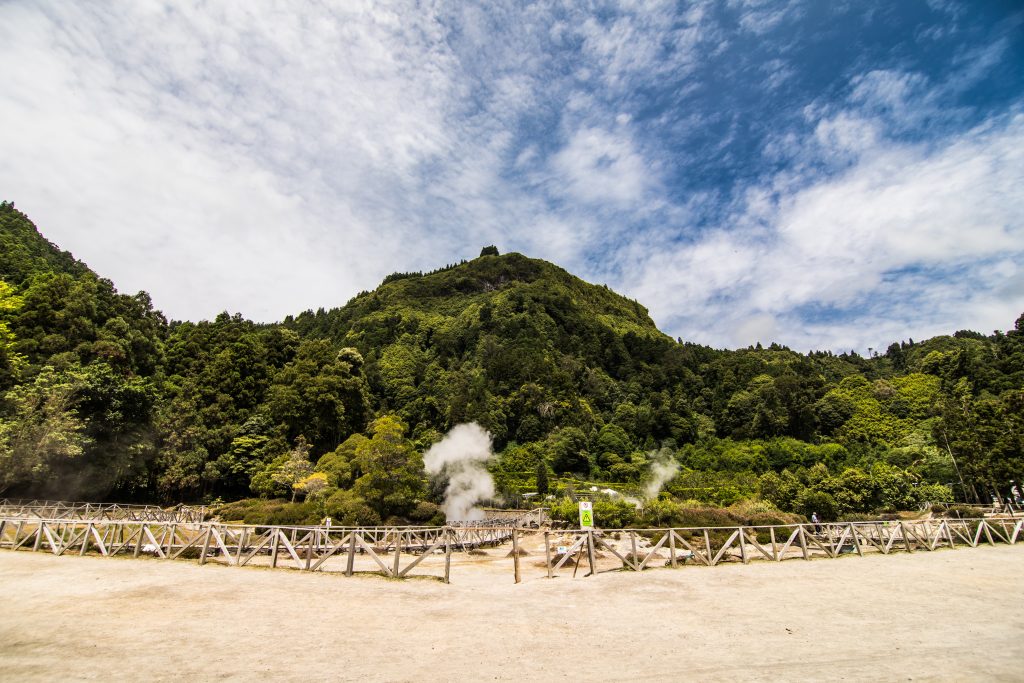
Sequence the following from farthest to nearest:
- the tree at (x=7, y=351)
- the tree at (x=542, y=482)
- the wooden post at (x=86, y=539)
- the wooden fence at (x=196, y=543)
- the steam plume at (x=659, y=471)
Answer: the steam plume at (x=659, y=471) < the tree at (x=542, y=482) < the tree at (x=7, y=351) < the wooden post at (x=86, y=539) < the wooden fence at (x=196, y=543)

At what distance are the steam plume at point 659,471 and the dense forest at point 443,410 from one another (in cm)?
67

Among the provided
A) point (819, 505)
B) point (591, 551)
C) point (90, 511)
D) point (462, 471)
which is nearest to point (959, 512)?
point (819, 505)

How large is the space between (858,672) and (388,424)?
3321 cm

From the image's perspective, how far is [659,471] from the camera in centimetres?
5897

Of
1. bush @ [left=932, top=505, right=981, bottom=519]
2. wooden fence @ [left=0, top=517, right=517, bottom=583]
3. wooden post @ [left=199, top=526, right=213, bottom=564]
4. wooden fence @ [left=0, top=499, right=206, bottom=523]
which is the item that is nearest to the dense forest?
wooden fence @ [left=0, top=499, right=206, bottom=523]

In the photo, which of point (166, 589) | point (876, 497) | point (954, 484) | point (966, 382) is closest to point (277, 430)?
Answer: point (166, 589)

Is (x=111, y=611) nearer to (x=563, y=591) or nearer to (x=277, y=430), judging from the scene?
(x=563, y=591)

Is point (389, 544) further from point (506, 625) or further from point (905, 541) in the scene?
point (905, 541)

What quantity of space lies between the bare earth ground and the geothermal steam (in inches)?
1283

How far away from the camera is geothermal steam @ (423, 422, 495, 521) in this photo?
4850cm

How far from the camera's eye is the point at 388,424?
36531mm

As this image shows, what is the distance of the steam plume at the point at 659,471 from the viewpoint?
52744 mm

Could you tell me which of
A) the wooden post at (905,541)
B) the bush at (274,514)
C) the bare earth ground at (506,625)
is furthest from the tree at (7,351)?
the wooden post at (905,541)

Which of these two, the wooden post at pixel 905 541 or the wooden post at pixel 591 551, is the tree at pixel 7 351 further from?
the wooden post at pixel 905 541
